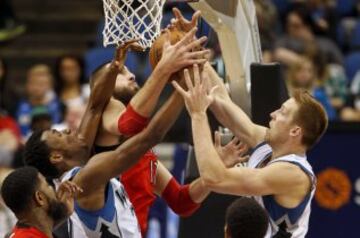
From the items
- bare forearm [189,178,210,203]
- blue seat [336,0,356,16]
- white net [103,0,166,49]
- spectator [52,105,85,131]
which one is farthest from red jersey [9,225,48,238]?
blue seat [336,0,356,16]

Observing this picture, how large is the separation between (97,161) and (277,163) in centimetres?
93

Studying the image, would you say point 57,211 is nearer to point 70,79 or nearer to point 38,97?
point 38,97

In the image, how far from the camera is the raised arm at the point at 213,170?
6184 millimetres

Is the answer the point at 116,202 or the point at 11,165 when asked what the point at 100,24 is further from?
the point at 116,202

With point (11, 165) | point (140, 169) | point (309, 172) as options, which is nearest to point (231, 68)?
point (140, 169)

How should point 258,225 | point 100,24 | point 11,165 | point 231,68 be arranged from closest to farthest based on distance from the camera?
point 258,225 → point 231,68 → point 11,165 → point 100,24

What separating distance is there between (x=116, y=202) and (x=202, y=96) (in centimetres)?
97

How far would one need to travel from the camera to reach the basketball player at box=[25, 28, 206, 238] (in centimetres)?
645

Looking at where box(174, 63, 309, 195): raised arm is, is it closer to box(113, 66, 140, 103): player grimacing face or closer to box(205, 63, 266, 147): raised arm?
box(205, 63, 266, 147): raised arm

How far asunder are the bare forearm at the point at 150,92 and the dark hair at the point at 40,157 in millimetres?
626

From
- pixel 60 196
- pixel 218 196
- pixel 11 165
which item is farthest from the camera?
pixel 11 165

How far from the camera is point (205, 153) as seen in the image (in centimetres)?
621

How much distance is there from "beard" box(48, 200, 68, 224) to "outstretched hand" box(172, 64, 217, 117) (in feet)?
2.60

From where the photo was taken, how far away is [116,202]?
6828mm
